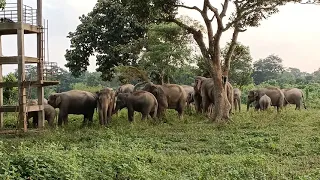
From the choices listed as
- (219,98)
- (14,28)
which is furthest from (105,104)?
(219,98)

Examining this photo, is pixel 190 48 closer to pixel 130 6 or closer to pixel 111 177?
pixel 130 6

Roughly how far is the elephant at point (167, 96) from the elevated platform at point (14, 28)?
18.4 feet

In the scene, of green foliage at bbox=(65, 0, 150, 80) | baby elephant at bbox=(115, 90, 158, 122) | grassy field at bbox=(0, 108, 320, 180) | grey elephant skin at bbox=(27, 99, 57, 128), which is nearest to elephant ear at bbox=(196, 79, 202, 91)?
baby elephant at bbox=(115, 90, 158, 122)

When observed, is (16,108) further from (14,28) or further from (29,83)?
(14,28)

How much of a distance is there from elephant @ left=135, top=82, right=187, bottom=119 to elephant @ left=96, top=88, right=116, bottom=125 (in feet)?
7.94

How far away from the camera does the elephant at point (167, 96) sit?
21312mm

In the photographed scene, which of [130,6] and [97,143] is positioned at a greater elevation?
[130,6]

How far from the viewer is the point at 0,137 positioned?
52.7 ft

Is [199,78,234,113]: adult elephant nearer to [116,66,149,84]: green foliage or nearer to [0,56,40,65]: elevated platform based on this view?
[0,56,40,65]: elevated platform

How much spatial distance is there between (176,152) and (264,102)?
15.1 m

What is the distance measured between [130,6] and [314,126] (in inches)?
339

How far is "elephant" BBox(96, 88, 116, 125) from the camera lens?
18.7 meters

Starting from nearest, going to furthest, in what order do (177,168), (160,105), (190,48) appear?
1. (177,168)
2. (160,105)
3. (190,48)

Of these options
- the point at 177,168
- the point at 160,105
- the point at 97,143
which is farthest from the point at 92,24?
the point at 177,168
